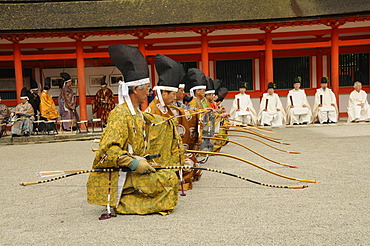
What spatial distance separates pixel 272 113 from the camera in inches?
603

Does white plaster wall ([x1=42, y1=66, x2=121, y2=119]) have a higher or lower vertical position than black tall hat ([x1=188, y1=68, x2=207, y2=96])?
higher

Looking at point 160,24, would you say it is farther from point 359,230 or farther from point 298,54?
point 359,230

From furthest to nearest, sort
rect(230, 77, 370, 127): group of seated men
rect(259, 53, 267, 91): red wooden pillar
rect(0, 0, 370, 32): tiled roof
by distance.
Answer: rect(259, 53, 267, 91): red wooden pillar
rect(230, 77, 370, 127): group of seated men
rect(0, 0, 370, 32): tiled roof

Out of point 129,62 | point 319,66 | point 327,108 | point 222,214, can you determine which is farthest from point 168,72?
point 319,66

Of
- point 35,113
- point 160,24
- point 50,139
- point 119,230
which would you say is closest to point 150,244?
point 119,230

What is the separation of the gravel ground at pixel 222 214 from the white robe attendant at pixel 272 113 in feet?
27.8

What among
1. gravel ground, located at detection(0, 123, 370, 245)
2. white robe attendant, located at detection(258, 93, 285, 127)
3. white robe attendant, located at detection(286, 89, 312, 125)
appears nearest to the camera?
gravel ground, located at detection(0, 123, 370, 245)

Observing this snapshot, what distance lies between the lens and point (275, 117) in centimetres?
1542

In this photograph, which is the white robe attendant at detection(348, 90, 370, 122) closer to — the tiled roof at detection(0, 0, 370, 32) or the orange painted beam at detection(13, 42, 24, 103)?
the tiled roof at detection(0, 0, 370, 32)

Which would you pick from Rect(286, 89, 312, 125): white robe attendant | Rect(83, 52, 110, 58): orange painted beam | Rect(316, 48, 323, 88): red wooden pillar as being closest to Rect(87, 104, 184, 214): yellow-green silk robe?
Rect(83, 52, 110, 58): orange painted beam

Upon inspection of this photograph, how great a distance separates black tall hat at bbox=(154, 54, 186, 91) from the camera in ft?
16.6

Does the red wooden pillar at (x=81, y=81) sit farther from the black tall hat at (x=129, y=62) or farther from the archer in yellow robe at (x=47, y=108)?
the black tall hat at (x=129, y=62)

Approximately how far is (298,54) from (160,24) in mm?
6324

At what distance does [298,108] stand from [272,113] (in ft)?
3.12
